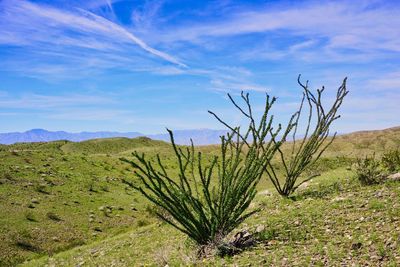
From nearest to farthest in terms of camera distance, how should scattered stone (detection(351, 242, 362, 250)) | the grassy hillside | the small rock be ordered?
scattered stone (detection(351, 242, 362, 250)) → the grassy hillside → the small rock

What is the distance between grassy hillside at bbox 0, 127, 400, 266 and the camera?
30.6 feet

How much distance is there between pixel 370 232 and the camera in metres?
9.07

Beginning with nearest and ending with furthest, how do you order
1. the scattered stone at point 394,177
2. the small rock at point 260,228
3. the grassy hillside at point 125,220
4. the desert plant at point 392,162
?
the grassy hillside at point 125,220 < the small rock at point 260,228 < the scattered stone at point 394,177 < the desert plant at point 392,162

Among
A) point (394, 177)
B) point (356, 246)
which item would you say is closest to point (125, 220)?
point (394, 177)

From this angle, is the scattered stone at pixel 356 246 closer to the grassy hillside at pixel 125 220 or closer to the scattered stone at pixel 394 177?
the grassy hillside at pixel 125 220

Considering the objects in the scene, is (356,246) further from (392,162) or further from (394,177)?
(392,162)

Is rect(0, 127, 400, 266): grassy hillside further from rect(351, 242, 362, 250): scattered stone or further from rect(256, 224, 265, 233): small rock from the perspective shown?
rect(256, 224, 265, 233): small rock

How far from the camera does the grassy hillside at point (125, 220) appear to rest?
367 inches

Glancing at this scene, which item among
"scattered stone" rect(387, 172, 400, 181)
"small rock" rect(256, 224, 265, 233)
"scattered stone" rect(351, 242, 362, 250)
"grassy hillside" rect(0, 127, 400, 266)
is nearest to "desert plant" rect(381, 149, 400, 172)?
"grassy hillside" rect(0, 127, 400, 266)

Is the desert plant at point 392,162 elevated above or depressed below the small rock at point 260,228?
above

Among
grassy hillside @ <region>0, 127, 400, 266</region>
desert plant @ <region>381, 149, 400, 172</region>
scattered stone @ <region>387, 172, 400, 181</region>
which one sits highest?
desert plant @ <region>381, 149, 400, 172</region>

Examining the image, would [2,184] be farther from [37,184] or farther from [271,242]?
[271,242]

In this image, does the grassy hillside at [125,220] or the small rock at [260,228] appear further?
the small rock at [260,228]

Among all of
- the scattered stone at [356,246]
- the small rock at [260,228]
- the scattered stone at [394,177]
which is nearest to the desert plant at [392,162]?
the scattered stone at [394,177]
